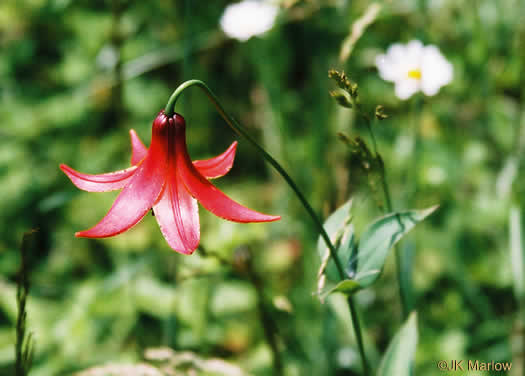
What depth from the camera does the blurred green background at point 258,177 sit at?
1.12 m

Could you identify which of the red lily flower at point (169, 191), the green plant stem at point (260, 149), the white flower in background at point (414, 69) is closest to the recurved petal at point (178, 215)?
the red lily flower at point (169, 191)

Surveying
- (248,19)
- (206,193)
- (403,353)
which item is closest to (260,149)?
(206,193)

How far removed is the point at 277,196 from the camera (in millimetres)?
1447

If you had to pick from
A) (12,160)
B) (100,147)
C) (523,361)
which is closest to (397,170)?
(523,361)

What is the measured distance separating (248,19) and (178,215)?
39.5 inches

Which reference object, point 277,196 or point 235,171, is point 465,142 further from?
point 235,171

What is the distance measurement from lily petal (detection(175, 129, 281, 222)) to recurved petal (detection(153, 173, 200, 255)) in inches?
0.5

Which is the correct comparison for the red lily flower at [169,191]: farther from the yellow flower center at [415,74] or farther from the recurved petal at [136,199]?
the yellow flower center at [415,74]

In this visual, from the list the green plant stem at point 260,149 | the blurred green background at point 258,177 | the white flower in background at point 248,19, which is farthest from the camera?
the white flower in background at point 248,19

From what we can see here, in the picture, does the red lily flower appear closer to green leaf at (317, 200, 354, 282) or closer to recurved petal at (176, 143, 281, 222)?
recurved petal at (176, 143, 281, 222)

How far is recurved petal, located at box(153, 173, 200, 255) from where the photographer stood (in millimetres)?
574

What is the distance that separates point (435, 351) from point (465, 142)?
0.74 meters

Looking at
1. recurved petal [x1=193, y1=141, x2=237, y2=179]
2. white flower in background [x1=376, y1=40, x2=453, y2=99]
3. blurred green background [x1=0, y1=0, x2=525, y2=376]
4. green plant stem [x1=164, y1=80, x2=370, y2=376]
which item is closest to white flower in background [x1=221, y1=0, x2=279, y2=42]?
blurred green background [x1=0, y1=0, x2=525, y2=376]

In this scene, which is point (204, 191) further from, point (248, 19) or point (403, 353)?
point (248, 19)
